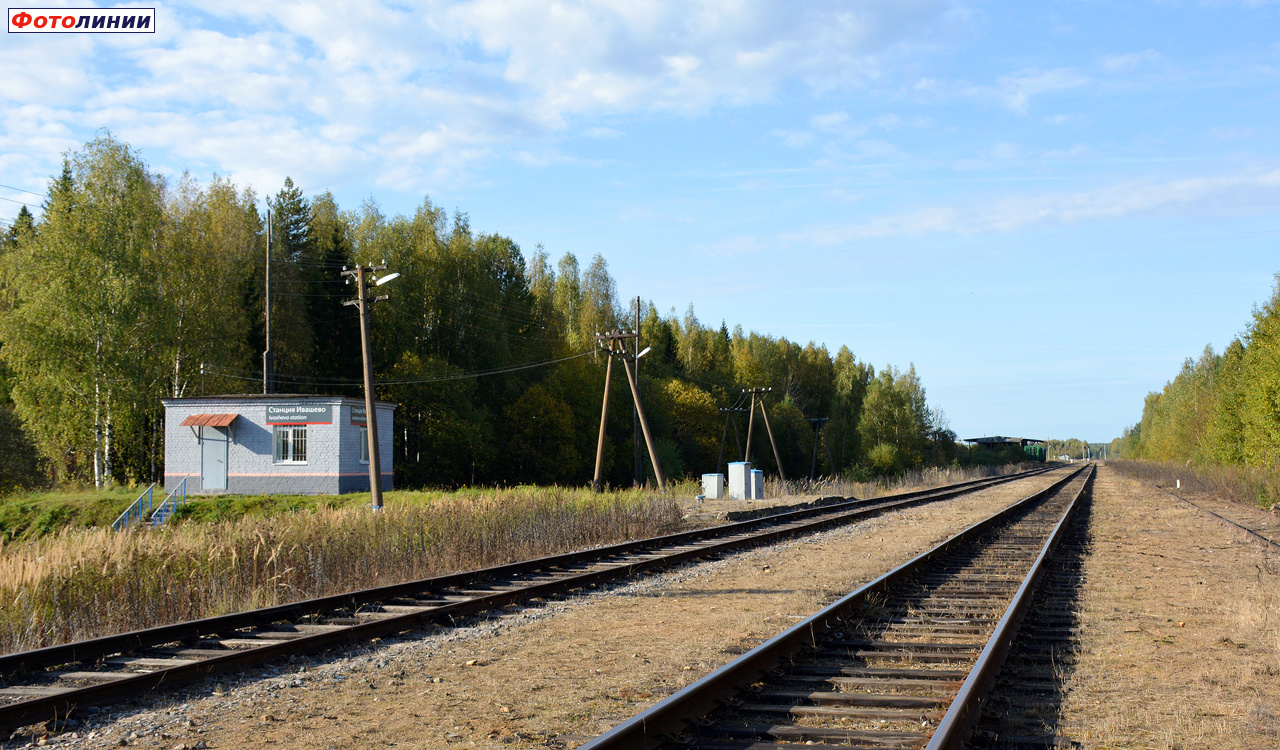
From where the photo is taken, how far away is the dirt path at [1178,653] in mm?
5387

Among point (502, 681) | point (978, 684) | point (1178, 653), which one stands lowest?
point (1178, 653)

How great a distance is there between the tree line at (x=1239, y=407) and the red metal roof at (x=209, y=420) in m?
39.6

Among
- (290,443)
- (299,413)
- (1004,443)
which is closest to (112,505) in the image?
(290,443)

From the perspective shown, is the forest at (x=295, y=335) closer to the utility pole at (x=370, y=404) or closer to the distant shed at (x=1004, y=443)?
the utility pole at (x=370, y=404)

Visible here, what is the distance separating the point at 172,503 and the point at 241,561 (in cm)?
2381

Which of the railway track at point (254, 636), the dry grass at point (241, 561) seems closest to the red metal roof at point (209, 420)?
the dry grass at point (241, 561)

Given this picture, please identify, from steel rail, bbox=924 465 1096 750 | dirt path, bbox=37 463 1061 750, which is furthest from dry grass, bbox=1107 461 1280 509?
dirt path, bbox=37 463 1061 750

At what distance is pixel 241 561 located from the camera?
10969mm

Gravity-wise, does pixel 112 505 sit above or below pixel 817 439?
below

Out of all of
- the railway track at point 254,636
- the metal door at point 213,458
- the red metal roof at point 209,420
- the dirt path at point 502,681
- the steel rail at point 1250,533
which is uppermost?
the red metal roof at point 209,420

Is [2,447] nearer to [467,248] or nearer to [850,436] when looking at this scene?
[467,248]

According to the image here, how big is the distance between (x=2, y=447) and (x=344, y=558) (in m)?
36.9

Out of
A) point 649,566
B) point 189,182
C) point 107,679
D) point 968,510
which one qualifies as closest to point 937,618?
point 649,566

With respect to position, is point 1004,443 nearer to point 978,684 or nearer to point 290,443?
point 290,443
